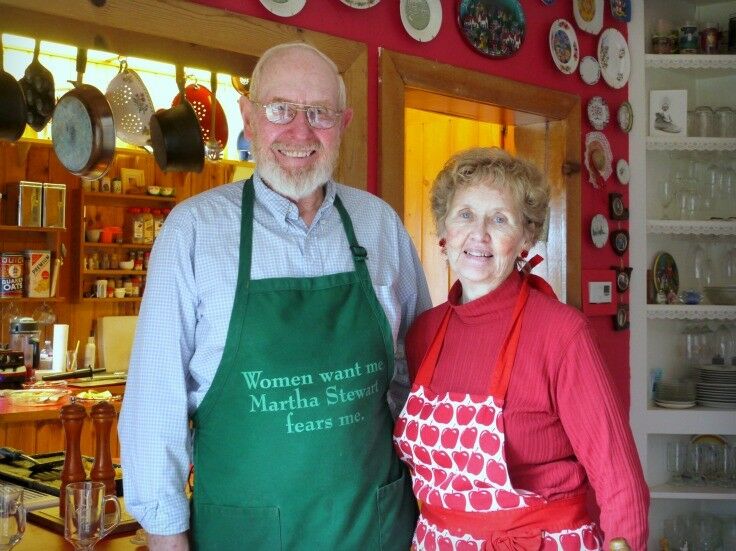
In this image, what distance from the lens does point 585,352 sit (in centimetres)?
176

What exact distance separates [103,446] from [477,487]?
88 centimetres

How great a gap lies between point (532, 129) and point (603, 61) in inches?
18.7

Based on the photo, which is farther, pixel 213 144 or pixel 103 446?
pixel 213 144

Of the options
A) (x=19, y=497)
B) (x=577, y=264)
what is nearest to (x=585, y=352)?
(x=19, y=497)

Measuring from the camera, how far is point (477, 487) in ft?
5.85

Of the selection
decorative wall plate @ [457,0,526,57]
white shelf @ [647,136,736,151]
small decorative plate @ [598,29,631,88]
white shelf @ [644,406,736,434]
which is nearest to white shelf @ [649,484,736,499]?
white shelf @ [644,406,736,434]

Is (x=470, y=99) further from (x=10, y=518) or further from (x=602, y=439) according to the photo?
(x=10, y=518)

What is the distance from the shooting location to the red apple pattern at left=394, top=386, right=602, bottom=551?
1.76 metres

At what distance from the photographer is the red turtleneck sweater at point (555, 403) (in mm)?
1698

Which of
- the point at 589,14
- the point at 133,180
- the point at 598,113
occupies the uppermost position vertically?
the point at 589,14

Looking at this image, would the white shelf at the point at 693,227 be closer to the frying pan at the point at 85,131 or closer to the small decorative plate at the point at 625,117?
the small decorative plate at the point at 625,117

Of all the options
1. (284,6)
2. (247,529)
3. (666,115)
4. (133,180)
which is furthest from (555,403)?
(133,180)

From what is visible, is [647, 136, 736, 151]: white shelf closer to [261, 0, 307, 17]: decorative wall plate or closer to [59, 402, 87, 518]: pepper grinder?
[261, 0, 307, 17]: decorative wall plate

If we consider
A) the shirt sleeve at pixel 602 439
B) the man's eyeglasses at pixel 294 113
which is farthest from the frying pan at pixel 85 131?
the shirt sleeve at pixel 602 439
